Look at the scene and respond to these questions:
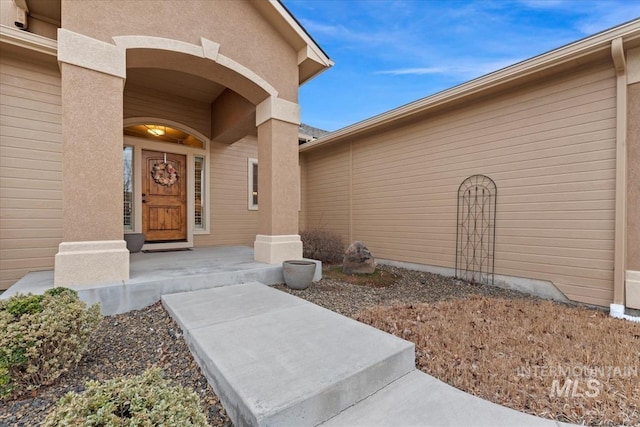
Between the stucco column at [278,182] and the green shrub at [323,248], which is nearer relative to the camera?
the stucco column at [278,182]

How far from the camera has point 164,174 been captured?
6.65m

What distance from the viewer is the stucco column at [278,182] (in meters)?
4.85

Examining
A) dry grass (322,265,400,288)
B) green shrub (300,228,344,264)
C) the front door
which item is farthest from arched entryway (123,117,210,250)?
dry grass (322,265,400,288)

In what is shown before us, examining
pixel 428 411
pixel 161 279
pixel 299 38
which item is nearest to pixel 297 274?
pixel 161 279

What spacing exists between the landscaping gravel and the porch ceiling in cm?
453

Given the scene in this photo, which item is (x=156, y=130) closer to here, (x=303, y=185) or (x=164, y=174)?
(x=164, y=174)

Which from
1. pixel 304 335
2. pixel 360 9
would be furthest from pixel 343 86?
pixel 304 335

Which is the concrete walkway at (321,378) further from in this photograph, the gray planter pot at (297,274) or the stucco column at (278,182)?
the stucco column at (278,182)

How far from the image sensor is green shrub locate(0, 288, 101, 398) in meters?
1.85

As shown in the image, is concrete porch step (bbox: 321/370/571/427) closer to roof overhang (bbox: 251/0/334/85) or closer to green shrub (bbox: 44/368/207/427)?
green shrub (bbox: 44/368/207/427)

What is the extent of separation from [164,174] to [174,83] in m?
1.99

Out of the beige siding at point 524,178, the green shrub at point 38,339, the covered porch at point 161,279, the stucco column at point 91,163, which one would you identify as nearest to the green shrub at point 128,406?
the green shrub at point 38,339

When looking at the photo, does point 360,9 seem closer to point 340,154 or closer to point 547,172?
point 340,154

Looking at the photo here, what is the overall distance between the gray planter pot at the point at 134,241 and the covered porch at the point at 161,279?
264 mm
